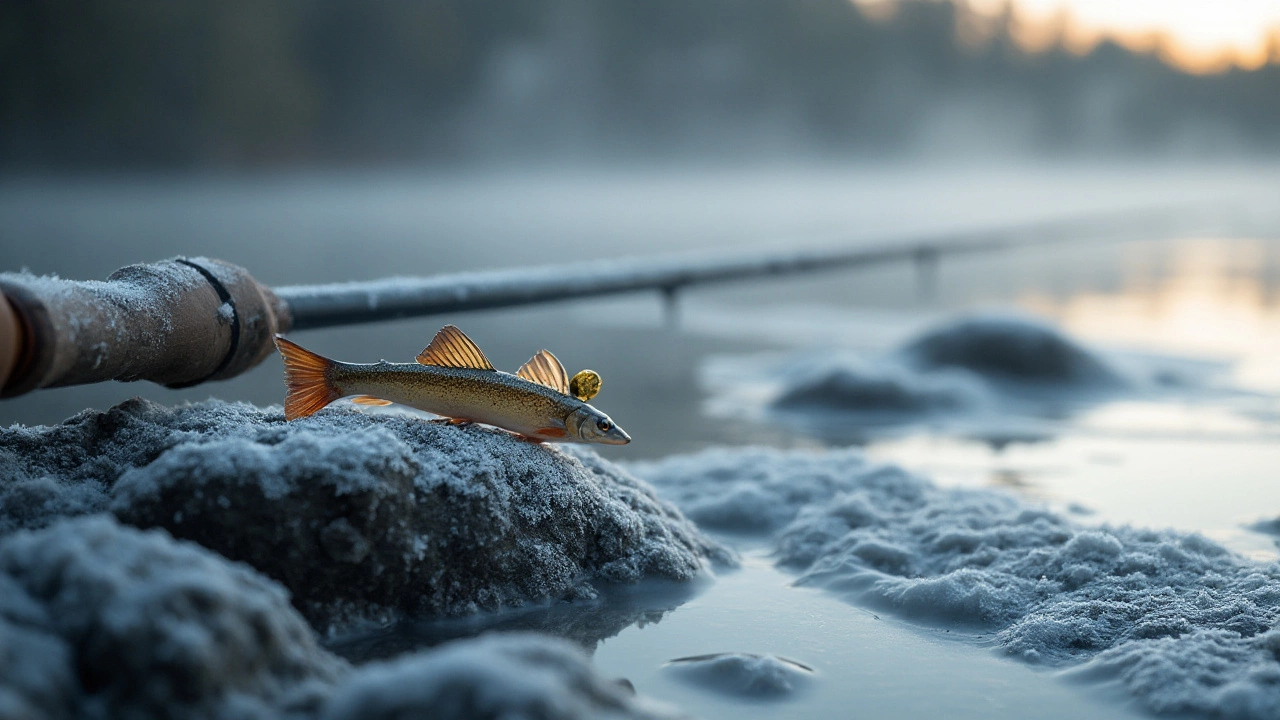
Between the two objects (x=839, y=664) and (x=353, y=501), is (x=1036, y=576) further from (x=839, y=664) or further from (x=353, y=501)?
(x=353, y=501)

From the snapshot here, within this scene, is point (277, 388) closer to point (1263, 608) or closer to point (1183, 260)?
point (1263, 608)

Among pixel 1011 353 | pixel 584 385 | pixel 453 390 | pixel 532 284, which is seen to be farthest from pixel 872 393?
pixel 453 390

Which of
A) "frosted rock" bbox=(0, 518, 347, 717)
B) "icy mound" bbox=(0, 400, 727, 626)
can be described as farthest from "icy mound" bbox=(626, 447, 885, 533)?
"frosted rock" bbox=(0, 518, 347, 717)

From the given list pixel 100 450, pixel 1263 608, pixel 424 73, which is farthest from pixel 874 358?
pixel 424 73

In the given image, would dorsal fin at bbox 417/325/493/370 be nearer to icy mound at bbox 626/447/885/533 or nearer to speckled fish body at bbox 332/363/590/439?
speckled fish body at bbox 332/363/590/439

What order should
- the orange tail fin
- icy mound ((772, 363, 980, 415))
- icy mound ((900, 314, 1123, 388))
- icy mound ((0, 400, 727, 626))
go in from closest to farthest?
icy mound ((0, 400, 727, 626))
the orange tail fin
icy mound ((772, 363, 980, 415))
icy mound ((900, 314, 1123, 388))

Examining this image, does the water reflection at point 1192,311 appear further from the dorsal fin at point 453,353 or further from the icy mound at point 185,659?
the icy mound at point 185,659
